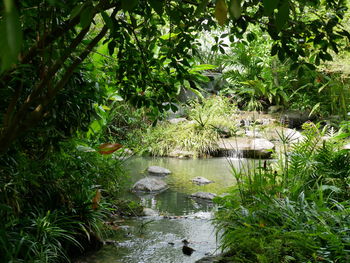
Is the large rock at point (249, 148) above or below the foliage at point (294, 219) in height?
above

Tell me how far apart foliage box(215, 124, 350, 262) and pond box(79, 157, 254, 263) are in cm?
43

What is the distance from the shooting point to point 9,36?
271mm

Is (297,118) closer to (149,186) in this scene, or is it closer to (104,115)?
(149,186)

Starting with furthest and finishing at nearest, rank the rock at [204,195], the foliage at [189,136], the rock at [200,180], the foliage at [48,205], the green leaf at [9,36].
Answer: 1. the foliage at [189,136]
2. the rock at [200,180]
3. the rock at [204,195]
4. the foliage at [48,205]
5. the green leaf at [9,36]

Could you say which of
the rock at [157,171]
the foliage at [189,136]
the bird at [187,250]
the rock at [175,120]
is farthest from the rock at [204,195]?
the rock at [175,120]

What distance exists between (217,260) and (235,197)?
3.26 ft

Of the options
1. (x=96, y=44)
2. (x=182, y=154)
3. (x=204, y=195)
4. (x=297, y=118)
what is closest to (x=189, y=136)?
(x=182, y=154)

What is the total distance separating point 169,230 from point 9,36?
3421mm

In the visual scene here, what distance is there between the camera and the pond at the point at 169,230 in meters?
2.86

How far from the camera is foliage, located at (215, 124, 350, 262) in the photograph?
2.04m

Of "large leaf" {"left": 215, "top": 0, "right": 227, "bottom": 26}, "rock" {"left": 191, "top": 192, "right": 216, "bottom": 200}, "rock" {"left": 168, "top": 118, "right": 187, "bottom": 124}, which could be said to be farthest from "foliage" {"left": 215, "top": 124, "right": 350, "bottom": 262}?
"rock" {"left": 168, "top": 118, "right": 187, "bottom": 124}

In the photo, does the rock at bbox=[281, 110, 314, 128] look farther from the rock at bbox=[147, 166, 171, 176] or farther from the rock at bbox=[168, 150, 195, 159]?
the rock at bbox=[147, 166, 171, 176]

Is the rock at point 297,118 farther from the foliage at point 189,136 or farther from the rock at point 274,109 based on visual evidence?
the foliage at point 189,136

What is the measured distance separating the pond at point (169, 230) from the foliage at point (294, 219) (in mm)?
432
